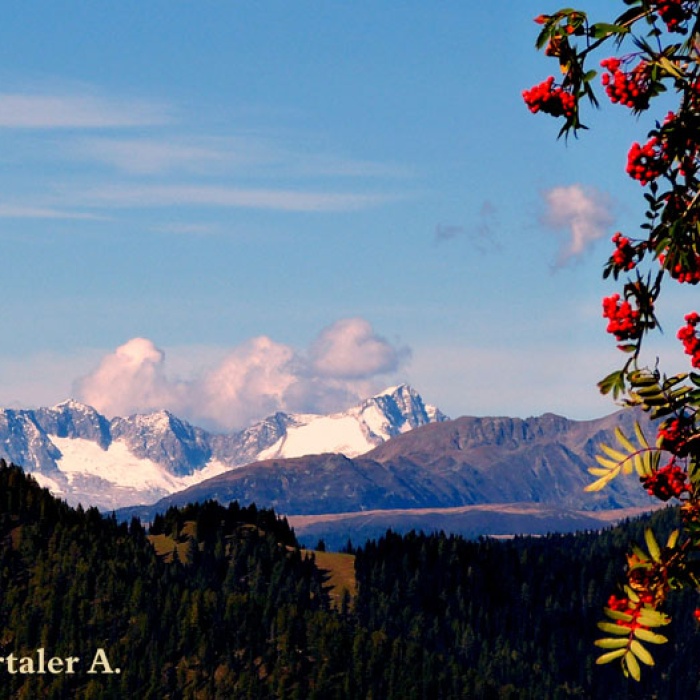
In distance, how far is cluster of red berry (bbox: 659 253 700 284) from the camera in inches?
594

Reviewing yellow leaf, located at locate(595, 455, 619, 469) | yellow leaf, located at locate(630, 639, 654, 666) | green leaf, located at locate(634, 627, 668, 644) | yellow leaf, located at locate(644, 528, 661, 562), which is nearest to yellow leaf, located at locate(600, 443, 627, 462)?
yellow leaf, located at locate(595, 455, 619, 469)

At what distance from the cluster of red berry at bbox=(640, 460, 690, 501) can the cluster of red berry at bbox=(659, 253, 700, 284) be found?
6.03 ft

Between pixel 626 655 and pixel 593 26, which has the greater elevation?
pixel 593 26

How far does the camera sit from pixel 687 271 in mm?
15125

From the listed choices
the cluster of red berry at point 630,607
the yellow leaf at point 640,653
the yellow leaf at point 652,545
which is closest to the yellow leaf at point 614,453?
the yellow leaf at point 652,545

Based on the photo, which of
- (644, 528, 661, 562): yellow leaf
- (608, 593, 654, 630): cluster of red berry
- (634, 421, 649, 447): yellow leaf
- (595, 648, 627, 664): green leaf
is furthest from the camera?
(634, 421, 649, 447): yellow leaf

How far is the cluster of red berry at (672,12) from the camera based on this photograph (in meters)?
15.6


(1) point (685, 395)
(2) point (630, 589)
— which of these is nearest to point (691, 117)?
(1) point (685, 395)

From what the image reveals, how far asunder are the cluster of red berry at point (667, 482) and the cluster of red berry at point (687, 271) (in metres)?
1.84

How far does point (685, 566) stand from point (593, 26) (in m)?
5.51

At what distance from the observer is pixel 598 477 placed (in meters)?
15.3

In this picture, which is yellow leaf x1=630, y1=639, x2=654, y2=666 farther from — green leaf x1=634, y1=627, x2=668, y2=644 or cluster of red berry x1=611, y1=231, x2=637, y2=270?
cluster of red berry x1=611, y1=231, x2=637, y2=270

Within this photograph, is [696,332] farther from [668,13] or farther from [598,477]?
[668,13]

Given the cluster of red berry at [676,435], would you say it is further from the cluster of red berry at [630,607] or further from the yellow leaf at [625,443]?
the cluster of red berry at [630,607]
